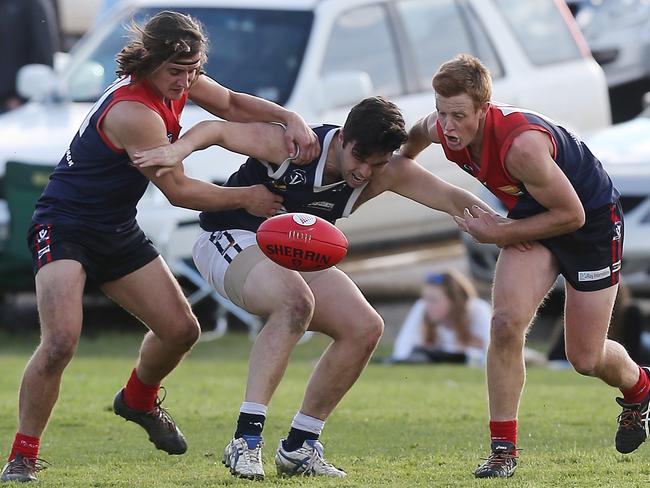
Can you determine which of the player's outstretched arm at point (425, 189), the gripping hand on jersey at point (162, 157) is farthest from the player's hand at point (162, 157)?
the player's outstretched arm at point (425, 189)

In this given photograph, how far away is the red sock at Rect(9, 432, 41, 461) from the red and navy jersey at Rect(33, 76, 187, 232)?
0.89 m

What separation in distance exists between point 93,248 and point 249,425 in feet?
3.32

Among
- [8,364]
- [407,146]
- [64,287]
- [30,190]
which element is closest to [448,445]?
[407,146]

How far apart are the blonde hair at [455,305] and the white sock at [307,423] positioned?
16.4 ft

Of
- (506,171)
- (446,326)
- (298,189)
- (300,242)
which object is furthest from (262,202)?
(446,326)

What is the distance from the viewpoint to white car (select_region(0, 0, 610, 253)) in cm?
1127

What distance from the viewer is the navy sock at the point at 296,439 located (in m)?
6.16

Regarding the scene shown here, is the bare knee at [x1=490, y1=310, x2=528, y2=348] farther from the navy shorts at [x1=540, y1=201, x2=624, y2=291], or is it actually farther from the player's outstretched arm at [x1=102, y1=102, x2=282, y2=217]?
the player's outstretched arm at [x1=102, y1=102, x2=282, y2=217]

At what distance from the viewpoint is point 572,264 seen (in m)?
6.25

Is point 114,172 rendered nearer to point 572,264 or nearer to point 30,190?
point 572,264

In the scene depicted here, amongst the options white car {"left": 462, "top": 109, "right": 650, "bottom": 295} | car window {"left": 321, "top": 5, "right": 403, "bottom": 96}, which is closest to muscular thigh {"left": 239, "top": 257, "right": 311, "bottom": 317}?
white car {"left": 462, "top": 109, "right": 650, "bottom": 295}

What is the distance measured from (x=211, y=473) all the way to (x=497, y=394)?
1.23m

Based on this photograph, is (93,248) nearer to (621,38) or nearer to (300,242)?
(300,242)

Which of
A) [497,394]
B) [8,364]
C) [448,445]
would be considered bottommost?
[8,364]
